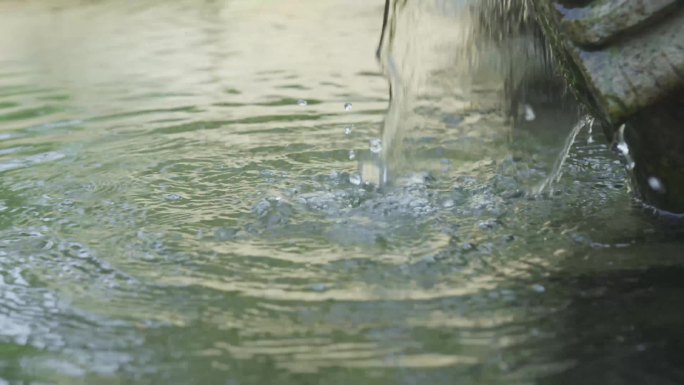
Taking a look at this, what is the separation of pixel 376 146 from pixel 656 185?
1.38m

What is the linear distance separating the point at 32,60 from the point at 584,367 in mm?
6839

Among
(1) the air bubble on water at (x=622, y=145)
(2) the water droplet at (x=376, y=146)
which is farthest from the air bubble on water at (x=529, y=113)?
(1) the air bubble on water at (x=622, y=145)

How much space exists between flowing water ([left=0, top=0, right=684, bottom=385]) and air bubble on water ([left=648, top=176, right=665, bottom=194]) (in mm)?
110

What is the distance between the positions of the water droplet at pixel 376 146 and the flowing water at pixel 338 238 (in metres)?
0.02

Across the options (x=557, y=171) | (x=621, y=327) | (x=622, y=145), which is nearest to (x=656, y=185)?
(x=622, y=145)

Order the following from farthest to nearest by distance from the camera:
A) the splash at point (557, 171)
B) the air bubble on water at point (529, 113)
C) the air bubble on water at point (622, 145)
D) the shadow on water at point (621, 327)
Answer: the air bubble on water at point (529, 113)
the splash at point (557, 171)
the air bubble on water at point (622, 145)
the shadow on water at point (621, 327)

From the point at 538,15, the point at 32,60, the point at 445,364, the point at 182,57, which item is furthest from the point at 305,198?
the point at 32,60

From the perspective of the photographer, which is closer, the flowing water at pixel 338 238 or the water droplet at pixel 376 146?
the flowing water at pixel 338 238

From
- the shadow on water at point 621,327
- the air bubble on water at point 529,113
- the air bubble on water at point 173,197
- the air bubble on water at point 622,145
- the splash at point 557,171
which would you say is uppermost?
the air bubble on water at point 622,145

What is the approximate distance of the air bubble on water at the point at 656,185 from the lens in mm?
3213

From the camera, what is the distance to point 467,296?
8.19ft

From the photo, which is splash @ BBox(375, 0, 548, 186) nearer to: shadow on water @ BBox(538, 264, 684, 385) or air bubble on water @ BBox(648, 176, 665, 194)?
air bubble on water @ BBox(648, 176, 665, 194)

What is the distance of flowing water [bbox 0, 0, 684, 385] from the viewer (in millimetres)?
2211

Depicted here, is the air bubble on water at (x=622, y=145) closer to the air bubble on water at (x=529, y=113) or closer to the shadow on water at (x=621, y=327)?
the shadow on water at (x=621, y=327)
